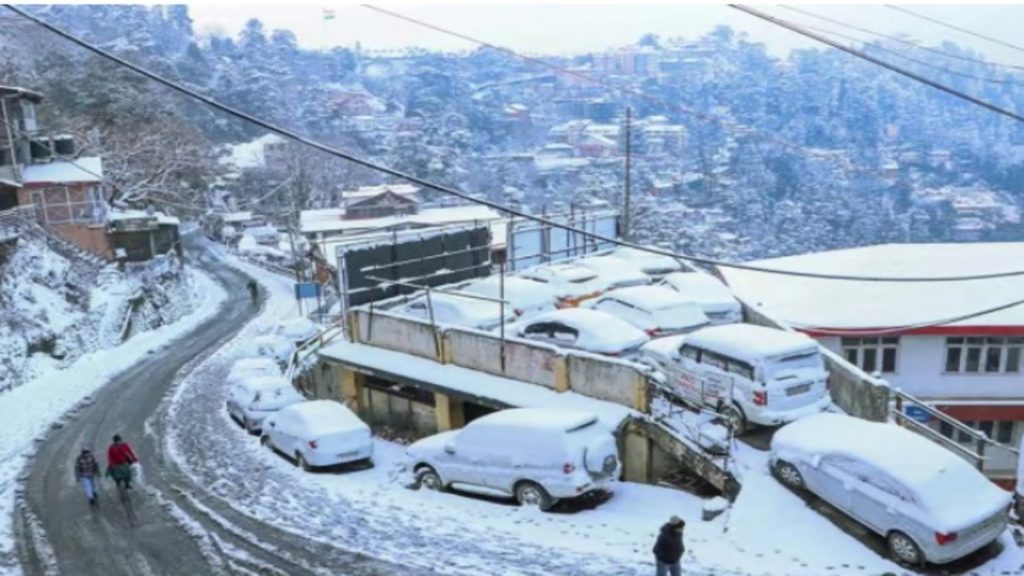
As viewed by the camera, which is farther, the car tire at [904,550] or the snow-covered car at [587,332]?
the snow-covered car at [587,332]

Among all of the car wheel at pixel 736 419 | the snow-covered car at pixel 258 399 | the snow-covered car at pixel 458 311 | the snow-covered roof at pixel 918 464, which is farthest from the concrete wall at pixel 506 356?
the snow-covered roof at pixel 918 464

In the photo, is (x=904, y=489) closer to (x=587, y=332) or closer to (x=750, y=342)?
(x=750, y=342)

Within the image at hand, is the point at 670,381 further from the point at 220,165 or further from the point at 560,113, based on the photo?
the point at 560,113

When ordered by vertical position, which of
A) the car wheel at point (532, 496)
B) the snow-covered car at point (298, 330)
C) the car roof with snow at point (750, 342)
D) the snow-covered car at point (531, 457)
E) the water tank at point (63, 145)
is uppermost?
the water tank at point (63, 145)

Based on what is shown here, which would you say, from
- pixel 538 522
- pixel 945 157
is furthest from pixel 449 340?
pixel 945 157

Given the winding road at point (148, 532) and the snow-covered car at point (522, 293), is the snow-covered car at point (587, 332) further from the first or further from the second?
the winding road at point (148, 532)

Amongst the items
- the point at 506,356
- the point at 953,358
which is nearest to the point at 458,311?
the point at 506,356

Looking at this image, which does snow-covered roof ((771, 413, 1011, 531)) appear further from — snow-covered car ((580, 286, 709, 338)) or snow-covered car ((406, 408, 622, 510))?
snow-covered car ((580, 286, 709, 338))
